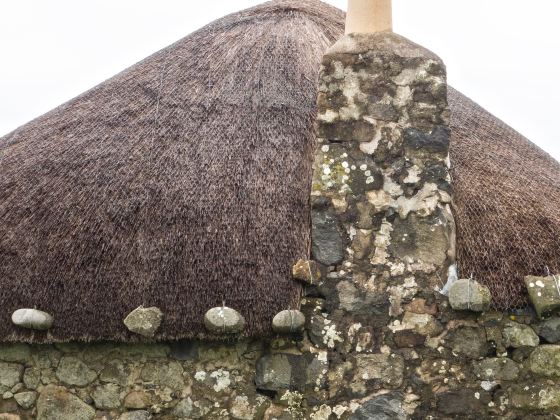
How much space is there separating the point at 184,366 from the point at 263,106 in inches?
93.2

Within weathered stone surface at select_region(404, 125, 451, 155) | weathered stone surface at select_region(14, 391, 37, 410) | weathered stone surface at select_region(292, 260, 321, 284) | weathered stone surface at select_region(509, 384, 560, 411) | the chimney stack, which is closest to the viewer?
weathered stone surface at select_region(509, 384, 560, 411)

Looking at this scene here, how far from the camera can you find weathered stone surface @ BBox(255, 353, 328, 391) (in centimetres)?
563

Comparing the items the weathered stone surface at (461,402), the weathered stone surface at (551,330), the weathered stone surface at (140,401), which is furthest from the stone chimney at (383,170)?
the weathered stone surface at (140,401)

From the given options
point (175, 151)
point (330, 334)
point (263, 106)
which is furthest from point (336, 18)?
point (330, 334)

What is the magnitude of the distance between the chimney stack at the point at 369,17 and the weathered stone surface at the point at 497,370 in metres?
2.72

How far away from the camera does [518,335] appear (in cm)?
568

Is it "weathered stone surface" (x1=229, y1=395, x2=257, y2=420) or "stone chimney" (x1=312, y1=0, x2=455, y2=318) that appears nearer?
"weathered stone surface" (x1=229, y1=395, x2=257, y2=420)

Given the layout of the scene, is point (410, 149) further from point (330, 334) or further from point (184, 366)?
point (184, 366)

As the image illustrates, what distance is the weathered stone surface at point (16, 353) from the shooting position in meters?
5.92

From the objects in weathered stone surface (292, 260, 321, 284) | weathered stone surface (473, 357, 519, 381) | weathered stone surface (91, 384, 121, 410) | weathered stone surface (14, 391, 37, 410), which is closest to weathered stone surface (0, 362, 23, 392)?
weathered stone surface (14, 391, 37, 410)

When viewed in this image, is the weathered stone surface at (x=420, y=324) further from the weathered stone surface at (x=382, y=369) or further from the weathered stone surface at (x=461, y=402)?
the weathered stone surface at (x=461, y=402)

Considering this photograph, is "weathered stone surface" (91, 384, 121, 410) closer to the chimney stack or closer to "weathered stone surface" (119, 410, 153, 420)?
"weathered stone surface" (119, 410, 153, 420)

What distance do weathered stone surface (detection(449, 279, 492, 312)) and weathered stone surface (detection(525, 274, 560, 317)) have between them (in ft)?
0.98

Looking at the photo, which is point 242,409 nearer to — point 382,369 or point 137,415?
point 137,415
